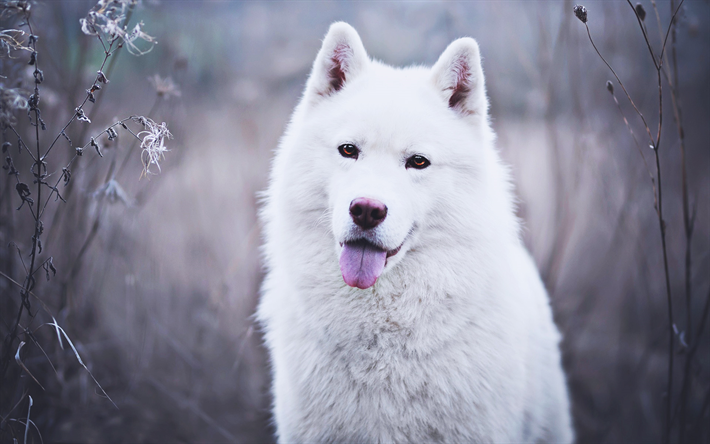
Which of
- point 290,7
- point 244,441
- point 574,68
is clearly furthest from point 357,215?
point 290,7

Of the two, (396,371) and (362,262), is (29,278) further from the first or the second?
(396,371)

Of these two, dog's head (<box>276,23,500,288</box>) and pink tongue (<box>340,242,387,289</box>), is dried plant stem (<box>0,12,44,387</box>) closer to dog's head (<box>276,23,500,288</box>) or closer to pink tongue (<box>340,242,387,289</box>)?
dog's head (<box>276,23,500,288</box>)

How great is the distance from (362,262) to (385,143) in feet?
2.03

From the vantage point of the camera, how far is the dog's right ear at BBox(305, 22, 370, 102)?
7.27 feet

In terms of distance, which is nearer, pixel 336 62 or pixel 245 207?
pixel 336 62

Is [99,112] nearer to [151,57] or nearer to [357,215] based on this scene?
[151,57]

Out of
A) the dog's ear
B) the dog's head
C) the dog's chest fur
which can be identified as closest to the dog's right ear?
the dog's head

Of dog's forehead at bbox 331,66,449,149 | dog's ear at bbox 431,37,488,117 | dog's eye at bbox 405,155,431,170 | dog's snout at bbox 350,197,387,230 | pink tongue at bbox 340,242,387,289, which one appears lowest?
pink tongue at bbox 340,242,387,289

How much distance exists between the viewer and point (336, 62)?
2.37 metres

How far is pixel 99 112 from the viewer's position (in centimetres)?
402

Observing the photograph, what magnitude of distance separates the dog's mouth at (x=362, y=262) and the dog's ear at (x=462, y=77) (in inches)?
39.4

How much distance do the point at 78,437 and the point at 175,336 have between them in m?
1.33

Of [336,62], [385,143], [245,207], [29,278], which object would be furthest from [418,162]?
[245,207]

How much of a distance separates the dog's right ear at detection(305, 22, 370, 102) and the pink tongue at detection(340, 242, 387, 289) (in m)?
1.03
